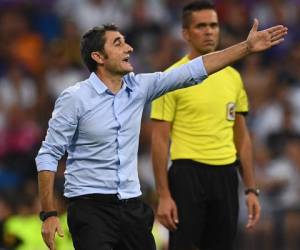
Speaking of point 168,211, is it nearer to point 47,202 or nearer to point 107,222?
point 107,222

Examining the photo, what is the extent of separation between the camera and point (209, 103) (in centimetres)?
800

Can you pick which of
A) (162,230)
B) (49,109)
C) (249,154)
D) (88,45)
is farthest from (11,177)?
(88,45)

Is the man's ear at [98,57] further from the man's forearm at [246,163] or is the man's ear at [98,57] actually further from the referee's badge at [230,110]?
the man's forearm at [246,163]

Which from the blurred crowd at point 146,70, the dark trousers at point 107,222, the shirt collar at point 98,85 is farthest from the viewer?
the blurred crowd at point 146,70

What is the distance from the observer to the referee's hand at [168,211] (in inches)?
314

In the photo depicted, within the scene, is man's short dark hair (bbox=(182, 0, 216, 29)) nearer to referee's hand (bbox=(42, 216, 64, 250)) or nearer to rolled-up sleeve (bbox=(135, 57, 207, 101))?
rolled-up sleeve (bbox=(135, 57, 207, 101))

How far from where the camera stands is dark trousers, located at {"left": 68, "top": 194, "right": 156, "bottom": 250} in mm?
6914

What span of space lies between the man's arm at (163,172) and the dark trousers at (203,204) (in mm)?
119

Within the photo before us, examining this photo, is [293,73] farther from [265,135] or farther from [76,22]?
[76,22]

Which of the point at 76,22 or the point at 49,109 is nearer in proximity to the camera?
the point at 49,109

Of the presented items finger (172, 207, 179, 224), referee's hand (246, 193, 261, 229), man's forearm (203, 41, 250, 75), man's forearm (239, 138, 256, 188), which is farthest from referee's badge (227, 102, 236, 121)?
man's forearm (203, 41, 250, 75)

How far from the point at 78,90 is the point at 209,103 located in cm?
135

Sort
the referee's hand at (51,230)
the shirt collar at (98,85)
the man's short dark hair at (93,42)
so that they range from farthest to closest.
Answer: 1. the man's short dark hair at (93,42)
2. the shirt collar at (98,85)
3. the referee's hand at (51,230)

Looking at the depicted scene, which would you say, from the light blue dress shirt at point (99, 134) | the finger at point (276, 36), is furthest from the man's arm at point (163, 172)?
the finger at point (276, 36)
